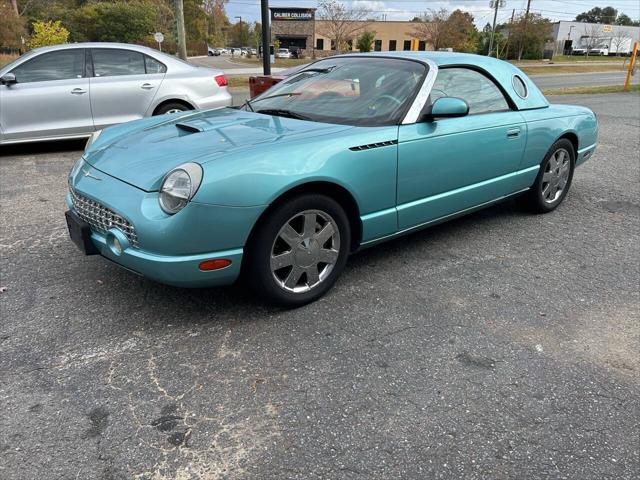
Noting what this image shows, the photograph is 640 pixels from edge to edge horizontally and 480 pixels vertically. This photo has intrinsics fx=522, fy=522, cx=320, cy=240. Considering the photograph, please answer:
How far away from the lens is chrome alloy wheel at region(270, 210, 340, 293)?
298 centimetres

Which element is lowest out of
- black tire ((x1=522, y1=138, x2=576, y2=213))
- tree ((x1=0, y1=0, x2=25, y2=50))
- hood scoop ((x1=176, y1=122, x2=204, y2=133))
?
black tire ((x1=522, y1=138, x2=576, y2=213))

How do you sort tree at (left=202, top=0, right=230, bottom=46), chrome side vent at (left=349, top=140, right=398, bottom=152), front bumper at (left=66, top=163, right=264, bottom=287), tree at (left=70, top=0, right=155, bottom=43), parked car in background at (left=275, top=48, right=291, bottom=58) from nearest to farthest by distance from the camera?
1. front bumper at (left=66, top=163, right=264, bottom=287)
2. chrome side vent at (left=349, top=140, right=398, bottom=152)
3. tree at (left=70, top=0, right=155, bottom=43)
4. parked car in background at (left=275, top=48, right=291, bottom=58)
5. tree at (left=202, top=0, right=230, bottom=46)

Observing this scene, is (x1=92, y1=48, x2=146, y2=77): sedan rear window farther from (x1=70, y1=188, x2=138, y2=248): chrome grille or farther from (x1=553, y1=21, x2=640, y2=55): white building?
(x1=553, y1=21, x2=640, y2=55): white building

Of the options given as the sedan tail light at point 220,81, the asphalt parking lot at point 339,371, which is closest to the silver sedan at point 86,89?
the sedan tail light at point 220,81

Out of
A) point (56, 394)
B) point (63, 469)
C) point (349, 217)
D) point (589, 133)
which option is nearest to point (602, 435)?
point (349, 217)

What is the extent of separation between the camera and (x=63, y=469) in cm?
194

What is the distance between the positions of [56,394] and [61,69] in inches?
232

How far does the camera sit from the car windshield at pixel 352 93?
3510mm

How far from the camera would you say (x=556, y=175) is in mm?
4961

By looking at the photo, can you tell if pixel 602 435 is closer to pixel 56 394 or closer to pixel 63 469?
pixel 63 469

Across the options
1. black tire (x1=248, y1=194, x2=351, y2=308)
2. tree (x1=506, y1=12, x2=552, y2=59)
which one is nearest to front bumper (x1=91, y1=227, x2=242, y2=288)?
black tire (x1=248, y1=194, x2=351, y2=308)

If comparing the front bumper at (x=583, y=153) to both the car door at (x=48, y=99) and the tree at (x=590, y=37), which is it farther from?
the tree at (x=590, y=37)

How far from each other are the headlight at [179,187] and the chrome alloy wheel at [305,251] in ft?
1.80

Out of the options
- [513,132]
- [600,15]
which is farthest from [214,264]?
[600,15]
